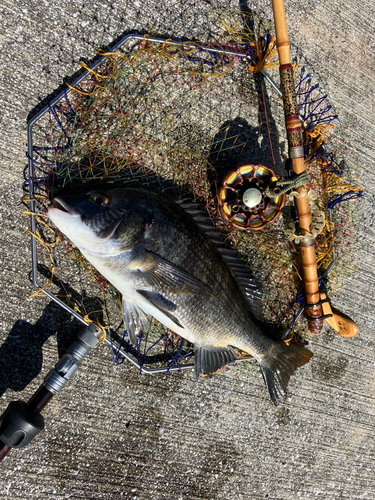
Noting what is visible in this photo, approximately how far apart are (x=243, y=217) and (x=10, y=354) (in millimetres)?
1961

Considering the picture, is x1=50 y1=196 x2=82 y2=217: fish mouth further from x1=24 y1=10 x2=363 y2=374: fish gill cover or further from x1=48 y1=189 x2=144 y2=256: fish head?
x1=24 y1=10 x2=363 y2=374: fish gill cover

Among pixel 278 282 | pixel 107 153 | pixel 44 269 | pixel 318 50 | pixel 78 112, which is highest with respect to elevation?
pixel 318 50

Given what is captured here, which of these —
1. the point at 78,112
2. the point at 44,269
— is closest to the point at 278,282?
the point at 44,269

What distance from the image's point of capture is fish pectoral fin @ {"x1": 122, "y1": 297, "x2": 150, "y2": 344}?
7.97 ft

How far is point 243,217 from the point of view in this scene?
2650 mm

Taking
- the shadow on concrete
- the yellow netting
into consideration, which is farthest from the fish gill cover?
the shadow on concrete

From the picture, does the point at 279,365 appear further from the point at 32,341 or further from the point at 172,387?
the point at 32,341

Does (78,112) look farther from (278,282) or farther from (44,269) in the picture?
(278,282)

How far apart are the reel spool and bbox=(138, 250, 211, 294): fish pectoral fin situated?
2.02 ft

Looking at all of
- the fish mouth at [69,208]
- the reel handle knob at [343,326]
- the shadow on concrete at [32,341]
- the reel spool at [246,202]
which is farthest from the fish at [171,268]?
the reel handle knob at [343,326]

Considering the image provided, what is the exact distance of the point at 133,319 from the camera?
96.8 inches

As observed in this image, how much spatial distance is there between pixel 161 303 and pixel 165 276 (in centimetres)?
20

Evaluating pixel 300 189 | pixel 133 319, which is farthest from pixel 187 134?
pixel 133 319

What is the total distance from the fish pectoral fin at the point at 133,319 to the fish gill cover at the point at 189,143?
19 centimetres
